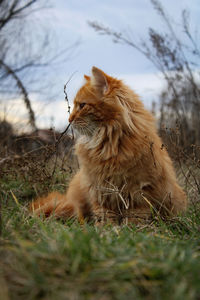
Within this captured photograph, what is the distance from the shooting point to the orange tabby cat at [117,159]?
9.23 feet

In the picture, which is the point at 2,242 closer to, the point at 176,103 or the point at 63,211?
the point at 63,211

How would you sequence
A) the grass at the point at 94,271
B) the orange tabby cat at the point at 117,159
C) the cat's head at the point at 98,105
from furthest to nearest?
the cat's head at the point at 98,105 → the orange tabby cat at the point at 117,159 → the grass at the point at 94,271

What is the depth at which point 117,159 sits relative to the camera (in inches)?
112

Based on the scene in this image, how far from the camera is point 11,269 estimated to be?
1375mm

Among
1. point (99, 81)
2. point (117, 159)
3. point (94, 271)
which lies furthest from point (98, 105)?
point (94, 271)

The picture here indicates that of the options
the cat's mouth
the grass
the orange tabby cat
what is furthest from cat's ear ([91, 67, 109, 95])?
the grass

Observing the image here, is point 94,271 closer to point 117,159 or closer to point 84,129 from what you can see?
point 117,159

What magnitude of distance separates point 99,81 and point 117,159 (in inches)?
31.9

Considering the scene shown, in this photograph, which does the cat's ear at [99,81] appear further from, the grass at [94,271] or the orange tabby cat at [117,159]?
the grass at [94,271]

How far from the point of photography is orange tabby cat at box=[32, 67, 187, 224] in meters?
2.81

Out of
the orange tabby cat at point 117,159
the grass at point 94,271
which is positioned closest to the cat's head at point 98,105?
the orange tabby cat at point 117,159

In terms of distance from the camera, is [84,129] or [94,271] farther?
[84,129]

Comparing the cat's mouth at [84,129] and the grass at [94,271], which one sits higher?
the cat's mouth at [84,129]

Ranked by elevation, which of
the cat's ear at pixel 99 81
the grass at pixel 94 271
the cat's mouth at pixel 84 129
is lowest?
the grass at pixel 94 271
